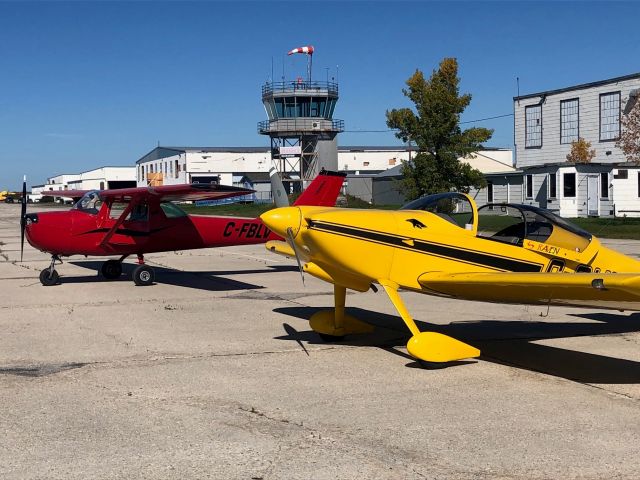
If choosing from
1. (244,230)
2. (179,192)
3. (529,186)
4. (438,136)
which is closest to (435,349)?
(179,192)

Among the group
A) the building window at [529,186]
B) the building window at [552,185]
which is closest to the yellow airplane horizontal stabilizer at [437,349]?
the building window at [552,185]

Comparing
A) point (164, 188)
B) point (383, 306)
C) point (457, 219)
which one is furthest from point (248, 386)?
point (164, 188)

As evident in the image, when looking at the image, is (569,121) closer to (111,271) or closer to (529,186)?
(529,186)

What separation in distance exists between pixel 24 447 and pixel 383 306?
24.4 ft

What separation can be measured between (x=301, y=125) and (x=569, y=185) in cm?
2810

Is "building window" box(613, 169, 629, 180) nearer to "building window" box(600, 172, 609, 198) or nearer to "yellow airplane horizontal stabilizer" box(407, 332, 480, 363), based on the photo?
"building window" box(600, 172, 609, 198)

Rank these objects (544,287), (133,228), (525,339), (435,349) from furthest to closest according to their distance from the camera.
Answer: (133,228) → (525,339) → (435,349) → (544,287)

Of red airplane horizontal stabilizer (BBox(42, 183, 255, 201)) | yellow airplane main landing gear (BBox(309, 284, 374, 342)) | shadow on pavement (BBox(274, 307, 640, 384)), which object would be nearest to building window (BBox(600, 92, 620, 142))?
red airplane horizontal stabilizer (BBox(42, 183, 255, 201))

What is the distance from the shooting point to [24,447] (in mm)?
5109

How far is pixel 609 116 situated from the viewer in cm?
4444

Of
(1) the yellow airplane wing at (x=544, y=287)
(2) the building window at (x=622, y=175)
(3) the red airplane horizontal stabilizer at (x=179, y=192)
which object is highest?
(2) the building window at (x=622, y=175)

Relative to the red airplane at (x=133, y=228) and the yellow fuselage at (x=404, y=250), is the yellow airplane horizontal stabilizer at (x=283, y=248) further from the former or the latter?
the red airplane at (x=133, y=228)

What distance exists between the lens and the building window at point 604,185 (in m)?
39.5

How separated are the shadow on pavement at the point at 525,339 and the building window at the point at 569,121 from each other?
38753 millimetres
